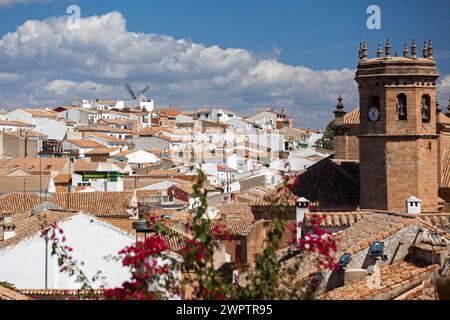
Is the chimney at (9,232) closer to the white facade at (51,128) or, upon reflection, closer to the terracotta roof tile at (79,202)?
the terracotta roof tile at (79,202)

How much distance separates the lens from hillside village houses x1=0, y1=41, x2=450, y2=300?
43.5 feet

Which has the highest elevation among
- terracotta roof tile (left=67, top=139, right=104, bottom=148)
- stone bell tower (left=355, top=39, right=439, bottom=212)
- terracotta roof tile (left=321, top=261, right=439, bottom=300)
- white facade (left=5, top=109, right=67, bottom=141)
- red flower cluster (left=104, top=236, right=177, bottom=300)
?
white facade (left=5, top=109, right=67, bottom=141)

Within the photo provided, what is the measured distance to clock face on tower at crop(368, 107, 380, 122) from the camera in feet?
96.2

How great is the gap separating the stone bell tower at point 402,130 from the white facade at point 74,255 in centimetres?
1234

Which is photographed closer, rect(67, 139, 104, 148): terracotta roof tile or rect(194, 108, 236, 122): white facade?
rect(67, 139, 104, 148): terracotta roof tile

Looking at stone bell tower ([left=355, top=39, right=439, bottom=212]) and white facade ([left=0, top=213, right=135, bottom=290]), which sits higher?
stone bell tower ([left=355, top=39, right=439, bottom=212])

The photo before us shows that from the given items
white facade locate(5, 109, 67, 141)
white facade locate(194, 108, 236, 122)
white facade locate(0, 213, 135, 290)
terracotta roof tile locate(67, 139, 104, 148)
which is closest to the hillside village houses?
white facade locate(0, 213, 135, 290)

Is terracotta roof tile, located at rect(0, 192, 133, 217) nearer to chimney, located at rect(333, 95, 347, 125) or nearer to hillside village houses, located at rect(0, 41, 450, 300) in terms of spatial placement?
hillside village houses, located at rect(0, 41, 450, 300)

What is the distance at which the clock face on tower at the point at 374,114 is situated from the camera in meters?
29.3

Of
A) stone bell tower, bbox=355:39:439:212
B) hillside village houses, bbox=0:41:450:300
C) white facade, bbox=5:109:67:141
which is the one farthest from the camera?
white facade, bbox=5:109:67:141

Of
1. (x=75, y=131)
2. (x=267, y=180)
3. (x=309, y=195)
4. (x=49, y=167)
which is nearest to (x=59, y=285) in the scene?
(x=309, y=195)

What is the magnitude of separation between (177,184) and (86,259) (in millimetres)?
28120

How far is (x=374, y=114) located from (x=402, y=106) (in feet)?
2.93

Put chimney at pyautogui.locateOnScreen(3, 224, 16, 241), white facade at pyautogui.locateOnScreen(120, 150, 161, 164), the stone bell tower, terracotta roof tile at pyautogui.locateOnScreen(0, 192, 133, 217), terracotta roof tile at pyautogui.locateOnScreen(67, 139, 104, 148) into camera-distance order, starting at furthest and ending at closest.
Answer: terracotta roof tile at pyautogui.locateOnScreen(67, 139, 104, 148)
white facade at pyautogui.locateOnScreen(120, 150, 161, 164)
terracotta roof tile at pyautogui.locateOnScreen(0, 192, 133, 217)
the stone bell tower
chimney at pyautogui.locateOnScreen(3, 224, 16, 241)
